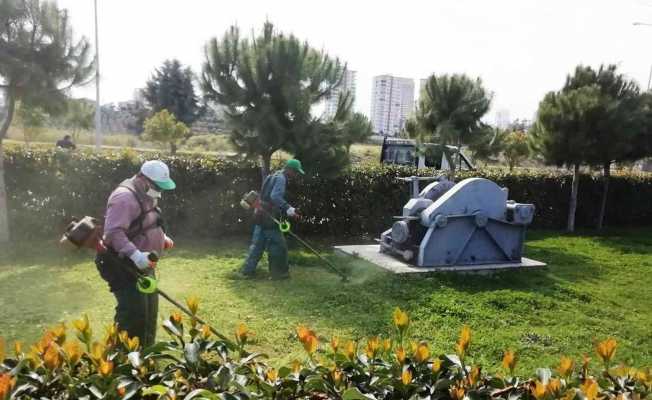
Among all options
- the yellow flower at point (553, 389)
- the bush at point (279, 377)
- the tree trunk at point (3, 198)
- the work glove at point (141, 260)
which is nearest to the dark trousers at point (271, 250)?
the work glove at point (141, 260)

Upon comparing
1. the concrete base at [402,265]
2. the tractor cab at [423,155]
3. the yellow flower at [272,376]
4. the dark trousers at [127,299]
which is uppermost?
the tractor cab at [423,155]

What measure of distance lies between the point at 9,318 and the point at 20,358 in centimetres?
380

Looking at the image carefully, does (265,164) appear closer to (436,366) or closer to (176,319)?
(176,319)

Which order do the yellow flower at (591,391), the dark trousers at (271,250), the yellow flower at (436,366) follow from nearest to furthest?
the yellow flower at (591,391) → the yellow flower at (436,366) → the dark trousers at (271,250)

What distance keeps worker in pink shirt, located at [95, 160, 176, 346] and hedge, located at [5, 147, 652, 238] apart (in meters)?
4.99

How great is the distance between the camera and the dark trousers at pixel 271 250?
720 centimetres

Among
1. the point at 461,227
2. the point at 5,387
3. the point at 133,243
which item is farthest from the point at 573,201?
the point at 5,387

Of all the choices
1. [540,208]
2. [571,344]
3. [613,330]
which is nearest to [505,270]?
[613,330]

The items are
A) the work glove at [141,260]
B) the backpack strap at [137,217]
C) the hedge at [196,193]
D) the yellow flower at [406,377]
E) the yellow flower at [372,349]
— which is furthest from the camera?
the hedge at [196,193]

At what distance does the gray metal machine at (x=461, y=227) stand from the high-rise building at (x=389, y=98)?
52.7m

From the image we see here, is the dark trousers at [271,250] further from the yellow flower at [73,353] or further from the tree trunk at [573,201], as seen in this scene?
the tree trunk at [573,201]

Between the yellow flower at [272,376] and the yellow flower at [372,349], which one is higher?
the yellow flower at [372,349]

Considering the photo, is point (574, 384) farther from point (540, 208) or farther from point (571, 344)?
point (540, 208)

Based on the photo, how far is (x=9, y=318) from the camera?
5320 millimetres
